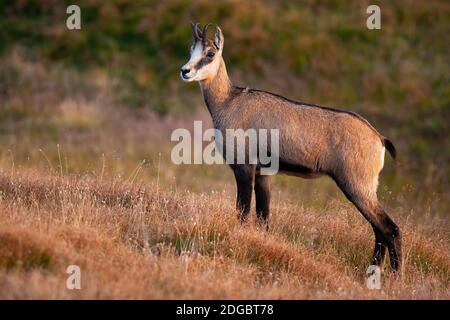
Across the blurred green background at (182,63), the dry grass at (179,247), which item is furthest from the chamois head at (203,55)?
the blurred green background at (182,63)

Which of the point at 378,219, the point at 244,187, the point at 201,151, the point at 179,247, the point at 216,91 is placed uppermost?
the point at 216,91

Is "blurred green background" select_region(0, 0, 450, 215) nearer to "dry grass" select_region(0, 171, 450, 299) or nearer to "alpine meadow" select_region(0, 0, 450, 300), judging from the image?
"alpine meadow" select_region(0, 0, 450, 300)

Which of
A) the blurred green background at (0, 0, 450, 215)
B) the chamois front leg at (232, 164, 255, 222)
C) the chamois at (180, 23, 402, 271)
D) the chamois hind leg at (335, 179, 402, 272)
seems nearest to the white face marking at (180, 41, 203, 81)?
the chamois at (180, 23, 402, 271)

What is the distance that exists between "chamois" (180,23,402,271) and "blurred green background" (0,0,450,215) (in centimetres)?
818

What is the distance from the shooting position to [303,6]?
96.5 feet

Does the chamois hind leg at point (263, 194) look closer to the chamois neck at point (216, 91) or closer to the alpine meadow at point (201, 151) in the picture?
the alpine meadow at point (201, 151)

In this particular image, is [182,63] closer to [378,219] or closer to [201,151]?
[201,151]

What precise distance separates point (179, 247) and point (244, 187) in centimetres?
147

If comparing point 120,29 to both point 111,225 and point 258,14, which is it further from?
point 111,225

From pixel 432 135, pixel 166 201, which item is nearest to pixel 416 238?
pixel 166 201

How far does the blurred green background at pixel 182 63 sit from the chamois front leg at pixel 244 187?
831 cm

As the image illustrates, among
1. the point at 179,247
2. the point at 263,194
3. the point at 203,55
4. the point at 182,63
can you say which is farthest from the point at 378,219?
the point at 182,63

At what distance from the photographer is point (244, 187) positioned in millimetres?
10930

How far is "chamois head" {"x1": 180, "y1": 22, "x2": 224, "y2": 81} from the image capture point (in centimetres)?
1122
